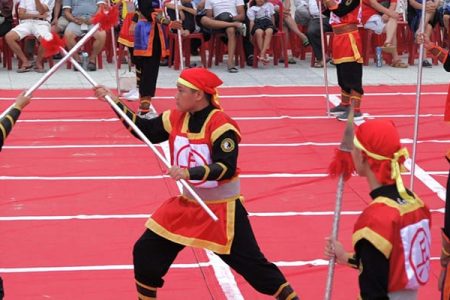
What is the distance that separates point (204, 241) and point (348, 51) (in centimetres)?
690

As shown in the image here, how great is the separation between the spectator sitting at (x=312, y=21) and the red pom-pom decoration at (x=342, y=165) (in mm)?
11560

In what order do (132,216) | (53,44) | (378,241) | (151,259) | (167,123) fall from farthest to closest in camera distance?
(132,216) → (53,44) → (167,123) → (151,259) → (378,241)

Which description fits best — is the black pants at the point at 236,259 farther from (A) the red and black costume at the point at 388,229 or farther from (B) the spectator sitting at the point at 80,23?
(B) the spectator sitting at the point at 80,23

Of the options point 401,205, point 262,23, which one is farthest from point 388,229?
point 262,23

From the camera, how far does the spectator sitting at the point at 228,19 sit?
16.1 metres

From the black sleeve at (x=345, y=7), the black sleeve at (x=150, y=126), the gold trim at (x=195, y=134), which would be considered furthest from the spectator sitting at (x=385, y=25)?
the gold trim at (x=195, y=134)

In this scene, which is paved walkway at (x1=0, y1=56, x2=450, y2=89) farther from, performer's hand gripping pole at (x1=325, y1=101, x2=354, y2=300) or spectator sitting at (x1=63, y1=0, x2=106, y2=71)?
performer's hand gripping pole at (x1=325, y1=101, x2=354, y2=300)

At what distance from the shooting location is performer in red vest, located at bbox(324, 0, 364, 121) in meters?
12.3

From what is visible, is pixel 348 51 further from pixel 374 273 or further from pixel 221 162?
pixel 374 273

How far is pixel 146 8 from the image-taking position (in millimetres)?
12438

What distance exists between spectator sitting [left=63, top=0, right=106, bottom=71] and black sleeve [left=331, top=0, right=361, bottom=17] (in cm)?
490

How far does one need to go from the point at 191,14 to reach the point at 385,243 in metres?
12.2

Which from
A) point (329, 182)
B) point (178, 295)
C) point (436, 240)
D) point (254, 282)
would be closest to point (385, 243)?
point (254, 282)

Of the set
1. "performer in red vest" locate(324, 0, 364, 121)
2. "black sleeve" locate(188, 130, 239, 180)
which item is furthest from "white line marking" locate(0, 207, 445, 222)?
"performer in red vest" locate(324, 0, 364, 121)
